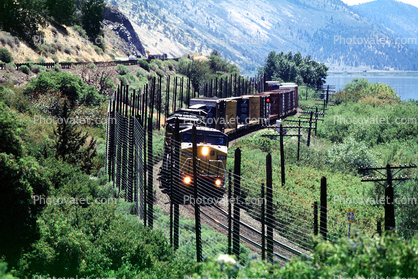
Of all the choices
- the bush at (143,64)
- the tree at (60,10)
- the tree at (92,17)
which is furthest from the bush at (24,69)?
the tree at (92,17)

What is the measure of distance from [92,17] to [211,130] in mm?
66344

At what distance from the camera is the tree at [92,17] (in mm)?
78562

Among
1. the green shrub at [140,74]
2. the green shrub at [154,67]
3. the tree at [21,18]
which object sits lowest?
the green shrub at [140,74]

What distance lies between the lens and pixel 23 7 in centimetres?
5500

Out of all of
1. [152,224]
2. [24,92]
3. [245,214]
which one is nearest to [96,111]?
[24,92]

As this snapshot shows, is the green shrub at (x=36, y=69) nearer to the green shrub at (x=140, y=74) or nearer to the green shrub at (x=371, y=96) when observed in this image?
the green shrub at (x=140, y=74)

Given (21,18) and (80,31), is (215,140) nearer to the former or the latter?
(21,18)

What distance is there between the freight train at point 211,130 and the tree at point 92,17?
4011 cm

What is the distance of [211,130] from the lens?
20.6 metres

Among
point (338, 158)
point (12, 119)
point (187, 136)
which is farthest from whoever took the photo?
point (338, 158)

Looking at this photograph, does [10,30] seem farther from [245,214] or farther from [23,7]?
[245,214]

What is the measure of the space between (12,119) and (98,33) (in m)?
75.0

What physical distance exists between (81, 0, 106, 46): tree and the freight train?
40.1 metres

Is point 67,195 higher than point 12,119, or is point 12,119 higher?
point 12,119
